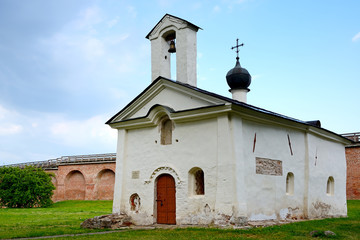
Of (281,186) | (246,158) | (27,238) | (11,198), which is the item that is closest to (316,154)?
(281,186)

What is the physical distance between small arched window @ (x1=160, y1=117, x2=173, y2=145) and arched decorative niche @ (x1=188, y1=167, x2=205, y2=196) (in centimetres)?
147

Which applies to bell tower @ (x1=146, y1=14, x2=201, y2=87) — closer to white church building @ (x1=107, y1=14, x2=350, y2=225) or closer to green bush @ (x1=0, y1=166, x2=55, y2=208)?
white church building @ (x1=107, y1=14, x2=350, y2=225)

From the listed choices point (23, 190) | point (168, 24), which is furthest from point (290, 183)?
point (23, 190)

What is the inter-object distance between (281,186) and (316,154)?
3307mm

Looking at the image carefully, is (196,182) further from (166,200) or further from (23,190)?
(23,190)

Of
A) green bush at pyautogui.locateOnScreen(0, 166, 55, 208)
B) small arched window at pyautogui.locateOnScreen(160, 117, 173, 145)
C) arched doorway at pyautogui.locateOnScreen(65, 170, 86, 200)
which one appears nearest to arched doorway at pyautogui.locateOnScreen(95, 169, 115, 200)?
arched doorway at pyautogui.locateOnScreen(65, 170, 86, 200)

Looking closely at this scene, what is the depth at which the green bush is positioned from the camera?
2636 centimetres

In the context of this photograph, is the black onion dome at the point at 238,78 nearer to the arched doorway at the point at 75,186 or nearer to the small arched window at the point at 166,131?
the small arched window at the point at 166,131

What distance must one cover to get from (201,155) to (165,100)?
2.52 meters

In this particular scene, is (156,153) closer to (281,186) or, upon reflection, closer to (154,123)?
(154,123)

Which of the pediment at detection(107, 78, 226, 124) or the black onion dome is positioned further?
the black onion dome

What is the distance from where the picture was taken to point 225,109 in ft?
34.3

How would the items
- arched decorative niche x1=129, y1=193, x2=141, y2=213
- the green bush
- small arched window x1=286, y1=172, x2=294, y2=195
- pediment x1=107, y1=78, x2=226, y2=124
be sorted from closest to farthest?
pediment x1=107, y1=78, x2=226, y2=124 < arched decorative niche x1=129, y1=193, x2=141, y2=213 < small arched window x1=286, y1=172, x2=294, y2=195 < the green bush

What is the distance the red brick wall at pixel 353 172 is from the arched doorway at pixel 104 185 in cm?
1791
